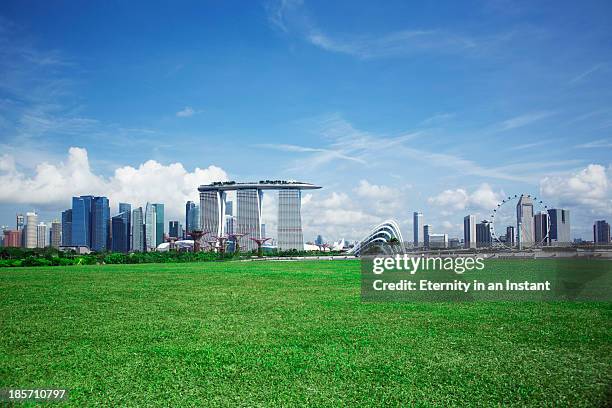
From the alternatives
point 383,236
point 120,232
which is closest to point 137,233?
point 120,232

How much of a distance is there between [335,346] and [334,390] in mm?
1728

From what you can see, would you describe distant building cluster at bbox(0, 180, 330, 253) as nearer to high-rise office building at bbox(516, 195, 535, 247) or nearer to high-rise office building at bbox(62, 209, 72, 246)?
high-rise office building at bbox(62, 209, 72, 246)

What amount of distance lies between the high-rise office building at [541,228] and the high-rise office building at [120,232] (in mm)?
113438

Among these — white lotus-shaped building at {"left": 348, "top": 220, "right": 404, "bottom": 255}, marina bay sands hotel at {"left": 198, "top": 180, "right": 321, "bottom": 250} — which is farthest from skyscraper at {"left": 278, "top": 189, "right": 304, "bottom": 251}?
white lotus-shaped building at {"left": 348, "top": 220, "right": 404, "bottom": 255}

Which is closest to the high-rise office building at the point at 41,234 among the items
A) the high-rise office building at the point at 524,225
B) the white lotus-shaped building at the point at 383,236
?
the white lotus-shaped building at the point at 383,236

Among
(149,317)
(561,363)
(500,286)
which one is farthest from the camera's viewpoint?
(500,286)

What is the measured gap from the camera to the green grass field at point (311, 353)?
4.47 metres

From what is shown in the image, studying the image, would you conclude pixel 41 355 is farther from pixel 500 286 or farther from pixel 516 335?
pixel 500 286

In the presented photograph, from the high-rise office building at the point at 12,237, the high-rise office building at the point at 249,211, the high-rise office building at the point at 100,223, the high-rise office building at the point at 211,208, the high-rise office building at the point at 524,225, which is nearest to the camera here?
the high-rise office building at the point at 524,225

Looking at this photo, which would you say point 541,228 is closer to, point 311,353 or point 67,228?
point 311,353

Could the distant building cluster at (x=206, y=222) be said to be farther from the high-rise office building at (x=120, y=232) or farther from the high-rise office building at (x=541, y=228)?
the high-rise office building at (x=541, y=228)

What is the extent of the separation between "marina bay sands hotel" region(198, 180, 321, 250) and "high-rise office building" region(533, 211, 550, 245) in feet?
246

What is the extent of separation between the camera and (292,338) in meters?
6.73

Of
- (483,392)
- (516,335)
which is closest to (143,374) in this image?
Answer: (483,392)
